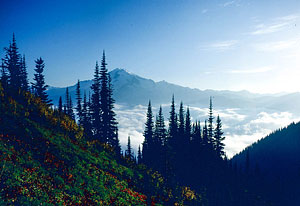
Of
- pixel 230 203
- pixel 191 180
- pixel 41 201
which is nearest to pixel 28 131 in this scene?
pixel 41 201

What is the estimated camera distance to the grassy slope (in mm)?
12695

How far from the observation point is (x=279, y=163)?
14825 centimetres

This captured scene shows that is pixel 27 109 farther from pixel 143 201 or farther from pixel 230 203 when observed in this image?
pixel 230 203

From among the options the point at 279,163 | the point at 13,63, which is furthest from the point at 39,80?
the point at 279,163

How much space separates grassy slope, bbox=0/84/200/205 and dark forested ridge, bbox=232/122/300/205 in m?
94.8

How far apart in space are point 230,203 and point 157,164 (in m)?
21.5

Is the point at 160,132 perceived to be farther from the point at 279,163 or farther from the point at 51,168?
the point at 279,163

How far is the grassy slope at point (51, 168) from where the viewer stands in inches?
500

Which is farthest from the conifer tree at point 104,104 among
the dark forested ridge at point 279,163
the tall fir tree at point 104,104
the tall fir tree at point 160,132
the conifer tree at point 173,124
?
the dark forested ridge at point 279,163

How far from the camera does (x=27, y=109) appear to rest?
24.0 metres

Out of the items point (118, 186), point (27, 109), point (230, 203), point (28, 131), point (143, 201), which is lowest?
point (230, 203)

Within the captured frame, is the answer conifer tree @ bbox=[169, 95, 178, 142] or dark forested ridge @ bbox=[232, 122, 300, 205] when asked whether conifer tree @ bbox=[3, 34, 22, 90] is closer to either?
conifer tree @ bbox=[169, 95, 178, 142]

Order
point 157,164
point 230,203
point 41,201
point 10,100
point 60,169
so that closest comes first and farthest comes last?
point 41,201
point 60,169
point 10,100
point 157,164
point 230,203

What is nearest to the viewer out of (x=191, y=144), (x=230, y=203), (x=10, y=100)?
(x=10, y=100)
